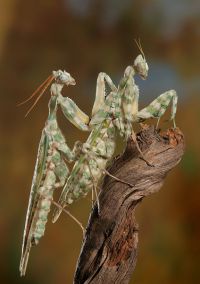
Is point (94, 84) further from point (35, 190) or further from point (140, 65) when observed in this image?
point (35, 190)

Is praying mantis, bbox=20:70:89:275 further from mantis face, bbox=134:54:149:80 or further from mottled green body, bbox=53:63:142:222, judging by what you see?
mantis face, bbox=134:54:149:80

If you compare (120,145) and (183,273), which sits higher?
(120,145)

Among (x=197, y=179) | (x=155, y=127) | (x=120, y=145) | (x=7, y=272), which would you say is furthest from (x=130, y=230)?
(x=7, y=272)

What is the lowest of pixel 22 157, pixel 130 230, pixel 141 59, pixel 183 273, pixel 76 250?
pixel 183 273

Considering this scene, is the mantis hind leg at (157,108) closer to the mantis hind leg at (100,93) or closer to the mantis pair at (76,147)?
the mantis pair at (76,147)

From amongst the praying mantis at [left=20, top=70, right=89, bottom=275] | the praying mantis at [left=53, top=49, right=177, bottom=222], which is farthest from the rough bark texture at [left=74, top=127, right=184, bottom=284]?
the praying mantis at [left=20, top=70, right=89, bottom=275]

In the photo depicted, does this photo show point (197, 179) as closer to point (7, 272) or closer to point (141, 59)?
point (7, 272)

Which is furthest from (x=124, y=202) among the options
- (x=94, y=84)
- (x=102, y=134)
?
(x=94, y=84)
